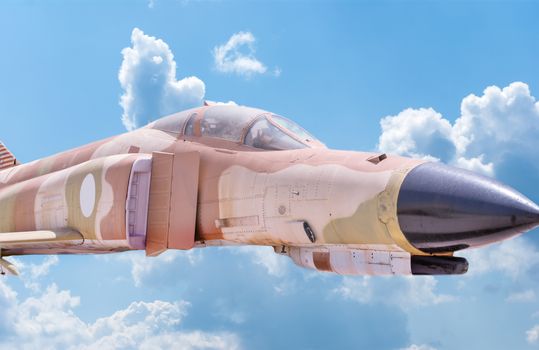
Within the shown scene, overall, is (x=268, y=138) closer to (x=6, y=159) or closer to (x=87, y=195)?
(x=87, y=195)

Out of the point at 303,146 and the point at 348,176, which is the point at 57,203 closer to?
the point at 303,146

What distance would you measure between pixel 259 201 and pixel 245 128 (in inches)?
65.5

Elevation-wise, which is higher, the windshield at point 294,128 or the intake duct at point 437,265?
the windshield at point 294,128

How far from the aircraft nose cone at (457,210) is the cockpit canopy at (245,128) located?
8.88 feet

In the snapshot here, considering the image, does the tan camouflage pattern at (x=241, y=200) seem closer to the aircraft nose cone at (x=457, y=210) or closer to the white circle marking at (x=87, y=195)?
the white circle marking at (x=87, y=195)

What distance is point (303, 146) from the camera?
932 cm

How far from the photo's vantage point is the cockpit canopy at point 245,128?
9.52 m

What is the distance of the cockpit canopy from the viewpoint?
9.52 meters

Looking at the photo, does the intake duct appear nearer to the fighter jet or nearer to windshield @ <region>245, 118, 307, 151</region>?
the fighter jet

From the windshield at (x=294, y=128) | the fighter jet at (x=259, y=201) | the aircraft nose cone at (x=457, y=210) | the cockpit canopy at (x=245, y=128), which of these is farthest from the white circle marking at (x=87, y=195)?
the aircraft nose cone at (x=457, y=210)

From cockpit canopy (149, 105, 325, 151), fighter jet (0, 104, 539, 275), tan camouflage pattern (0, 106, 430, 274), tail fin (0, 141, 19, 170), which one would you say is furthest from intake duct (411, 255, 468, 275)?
tail fin (0, 141, 19, 170)

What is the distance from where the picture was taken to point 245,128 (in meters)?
9.77

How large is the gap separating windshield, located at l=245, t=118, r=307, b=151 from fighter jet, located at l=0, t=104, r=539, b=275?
0.06 ft

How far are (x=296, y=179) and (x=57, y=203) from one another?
17.6 feet
